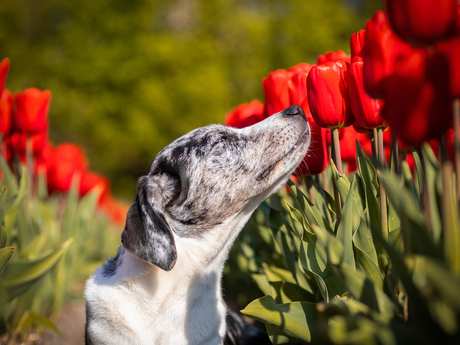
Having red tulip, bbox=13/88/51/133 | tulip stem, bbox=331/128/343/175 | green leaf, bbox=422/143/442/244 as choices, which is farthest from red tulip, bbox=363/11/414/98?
red tulip, bbox=13/88/51/133

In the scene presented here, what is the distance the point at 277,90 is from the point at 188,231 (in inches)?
42.5

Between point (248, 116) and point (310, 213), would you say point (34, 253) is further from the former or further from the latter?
point (310, 213)

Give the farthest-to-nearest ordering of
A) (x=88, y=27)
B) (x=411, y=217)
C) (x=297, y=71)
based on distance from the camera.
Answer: (x=88, y=27), (x=297, y=71), (x=411, y=217)

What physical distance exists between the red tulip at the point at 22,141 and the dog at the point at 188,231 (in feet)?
5.01

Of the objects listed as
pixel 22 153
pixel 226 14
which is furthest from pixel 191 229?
pixel 226 14

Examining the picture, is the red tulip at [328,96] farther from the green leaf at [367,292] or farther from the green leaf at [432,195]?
the green leaf at [367,292]

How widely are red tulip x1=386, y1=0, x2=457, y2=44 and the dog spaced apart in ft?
3.72

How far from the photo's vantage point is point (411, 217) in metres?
1.03

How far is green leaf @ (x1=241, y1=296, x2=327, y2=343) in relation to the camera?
1.53 m

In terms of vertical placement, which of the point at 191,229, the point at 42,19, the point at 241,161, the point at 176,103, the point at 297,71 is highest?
the point at 42,19

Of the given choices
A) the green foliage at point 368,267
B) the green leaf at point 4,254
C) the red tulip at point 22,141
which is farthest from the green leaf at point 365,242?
the red tulip at point 22,141

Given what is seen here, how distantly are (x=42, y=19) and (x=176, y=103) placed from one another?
804 centimetres

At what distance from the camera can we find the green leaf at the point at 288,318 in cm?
Answer: 153

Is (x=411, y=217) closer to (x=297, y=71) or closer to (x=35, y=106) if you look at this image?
(x=297, y=71)
